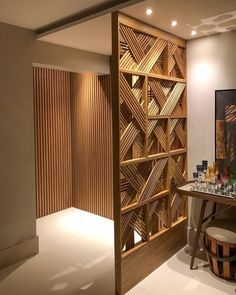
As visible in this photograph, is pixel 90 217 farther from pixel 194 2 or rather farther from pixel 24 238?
pixel 194 2

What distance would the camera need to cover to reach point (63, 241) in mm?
3537

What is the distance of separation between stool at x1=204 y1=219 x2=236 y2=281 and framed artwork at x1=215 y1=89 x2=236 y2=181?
20.7 inches

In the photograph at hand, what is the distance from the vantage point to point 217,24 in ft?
8.63

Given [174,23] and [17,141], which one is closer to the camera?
[174,23]

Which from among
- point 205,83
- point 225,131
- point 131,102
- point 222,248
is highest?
point 205,83

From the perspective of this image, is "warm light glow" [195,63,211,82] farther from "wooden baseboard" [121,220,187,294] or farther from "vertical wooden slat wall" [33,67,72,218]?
"vertical wooden slat wall" [33,67,72,218]

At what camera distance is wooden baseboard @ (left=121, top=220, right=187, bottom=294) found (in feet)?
8.17

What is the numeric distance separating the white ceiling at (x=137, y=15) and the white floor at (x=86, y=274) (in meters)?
2.40

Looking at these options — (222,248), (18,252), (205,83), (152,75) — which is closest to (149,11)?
(152,75)

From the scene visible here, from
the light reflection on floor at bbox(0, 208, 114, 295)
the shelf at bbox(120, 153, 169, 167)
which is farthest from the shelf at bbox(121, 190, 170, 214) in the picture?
the light reflection on floor at bbox(0, 208, 114, 295)

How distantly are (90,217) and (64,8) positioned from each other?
3031 mm

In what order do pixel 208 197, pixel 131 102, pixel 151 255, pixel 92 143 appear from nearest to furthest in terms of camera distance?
pixel 131 102 < pixel 208 197 < pixel 151 255 < pixel 92 143

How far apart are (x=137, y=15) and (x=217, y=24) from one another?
81 cm

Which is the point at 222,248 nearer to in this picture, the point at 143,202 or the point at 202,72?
the point at 143,202
